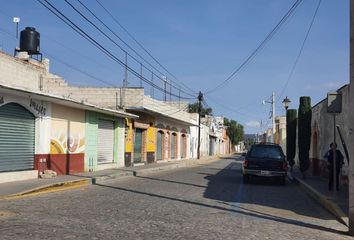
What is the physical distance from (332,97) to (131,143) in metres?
22.0

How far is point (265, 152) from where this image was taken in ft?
77.4

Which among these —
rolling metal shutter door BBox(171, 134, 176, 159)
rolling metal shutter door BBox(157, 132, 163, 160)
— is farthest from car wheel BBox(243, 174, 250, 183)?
rolling metal shutter door BBox(171, 134, 176, 159)

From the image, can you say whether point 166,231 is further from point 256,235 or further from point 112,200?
point 112,200

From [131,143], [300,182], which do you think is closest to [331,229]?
[300,182]

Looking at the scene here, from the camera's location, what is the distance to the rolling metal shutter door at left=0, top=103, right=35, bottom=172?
1881 cm

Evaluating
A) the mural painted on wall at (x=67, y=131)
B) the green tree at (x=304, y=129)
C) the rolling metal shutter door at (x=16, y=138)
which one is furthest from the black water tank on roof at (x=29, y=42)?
the green tree at (x=304, y=129)

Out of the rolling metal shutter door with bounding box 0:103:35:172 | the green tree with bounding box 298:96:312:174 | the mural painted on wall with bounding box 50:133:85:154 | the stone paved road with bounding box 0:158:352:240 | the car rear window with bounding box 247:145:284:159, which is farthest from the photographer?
the green tree with bounding box 298:96:312:174

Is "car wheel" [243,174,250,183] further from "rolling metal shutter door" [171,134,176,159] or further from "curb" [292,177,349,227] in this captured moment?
"rolling metal shutter door" [171,134,176,159]

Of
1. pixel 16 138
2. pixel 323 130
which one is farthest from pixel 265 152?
pixel 16 138

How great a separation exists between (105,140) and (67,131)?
635cm

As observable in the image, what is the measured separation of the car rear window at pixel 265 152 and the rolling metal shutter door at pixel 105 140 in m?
9.47

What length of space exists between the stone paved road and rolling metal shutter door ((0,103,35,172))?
3537 millimetres

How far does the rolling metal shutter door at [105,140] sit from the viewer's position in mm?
29312

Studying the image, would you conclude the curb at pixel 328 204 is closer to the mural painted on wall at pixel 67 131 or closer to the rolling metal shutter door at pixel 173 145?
the mural painted on wall at pixel 67 131
